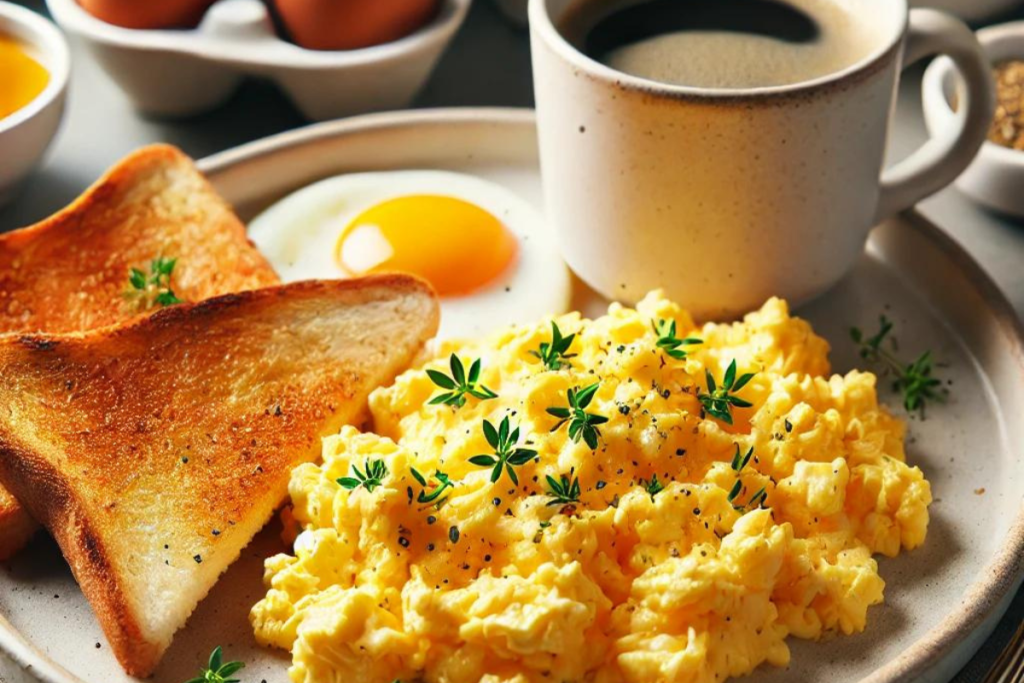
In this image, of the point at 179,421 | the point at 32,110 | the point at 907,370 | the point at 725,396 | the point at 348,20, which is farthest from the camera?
the point at 348,20

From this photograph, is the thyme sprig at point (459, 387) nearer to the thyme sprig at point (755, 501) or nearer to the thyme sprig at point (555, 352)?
the thyme sprig at point (555, 352)

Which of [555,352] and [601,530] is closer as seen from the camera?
[601,530]

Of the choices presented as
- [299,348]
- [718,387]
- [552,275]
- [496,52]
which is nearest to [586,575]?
[718,387]

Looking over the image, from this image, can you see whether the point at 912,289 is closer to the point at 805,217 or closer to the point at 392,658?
the point at 805,217

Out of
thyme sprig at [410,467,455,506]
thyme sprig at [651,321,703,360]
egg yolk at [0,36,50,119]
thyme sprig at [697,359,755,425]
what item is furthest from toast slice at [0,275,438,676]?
egg yolk at [0,36,50,119]

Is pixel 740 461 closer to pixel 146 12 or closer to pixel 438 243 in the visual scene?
pixel 438 243

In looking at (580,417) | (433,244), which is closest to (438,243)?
(433,244)

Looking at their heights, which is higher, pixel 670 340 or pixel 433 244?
pixel 670 340
